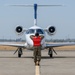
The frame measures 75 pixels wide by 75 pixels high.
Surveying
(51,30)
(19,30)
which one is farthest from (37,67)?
(51,30)

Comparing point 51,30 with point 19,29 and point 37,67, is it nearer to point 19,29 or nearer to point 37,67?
point 19,29

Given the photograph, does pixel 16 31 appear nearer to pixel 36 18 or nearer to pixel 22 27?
pixel 22 27

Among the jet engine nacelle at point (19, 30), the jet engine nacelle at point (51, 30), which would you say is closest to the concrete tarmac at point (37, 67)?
the jet engine nacelle at point (19, 30)

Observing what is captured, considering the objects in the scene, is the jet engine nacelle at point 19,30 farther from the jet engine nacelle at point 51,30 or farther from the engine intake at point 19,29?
the jet engine nacelle at point 51,30

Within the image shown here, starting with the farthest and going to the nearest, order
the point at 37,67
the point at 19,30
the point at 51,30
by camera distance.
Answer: the point at 51,30 < the point at 19,30 < the point at 37,67

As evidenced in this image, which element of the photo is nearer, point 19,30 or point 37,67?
point 37,67

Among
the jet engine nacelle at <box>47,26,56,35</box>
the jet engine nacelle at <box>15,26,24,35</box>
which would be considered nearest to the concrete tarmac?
the jet engine nacelle at <box>15,26,24,35</box>

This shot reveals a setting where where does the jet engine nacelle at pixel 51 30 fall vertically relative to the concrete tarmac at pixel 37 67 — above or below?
above

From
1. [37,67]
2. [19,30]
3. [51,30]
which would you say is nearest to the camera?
[37,67]

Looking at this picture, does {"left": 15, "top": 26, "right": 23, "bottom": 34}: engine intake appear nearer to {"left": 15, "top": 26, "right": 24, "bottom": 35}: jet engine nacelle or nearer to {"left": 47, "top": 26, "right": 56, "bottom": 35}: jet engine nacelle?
{"left": 15, "top": 26, "right": 24, "bottom": 35}: jet engine nacelle

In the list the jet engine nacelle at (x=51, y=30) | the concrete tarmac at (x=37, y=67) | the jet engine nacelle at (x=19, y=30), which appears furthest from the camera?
the jet engine nacelle at (x=51, y=30)

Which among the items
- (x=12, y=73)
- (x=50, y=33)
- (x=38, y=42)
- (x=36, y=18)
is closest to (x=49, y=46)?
(x=50, y=33)

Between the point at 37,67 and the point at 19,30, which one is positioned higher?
the point at 19,30

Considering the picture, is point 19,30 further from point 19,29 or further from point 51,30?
point 51,30
